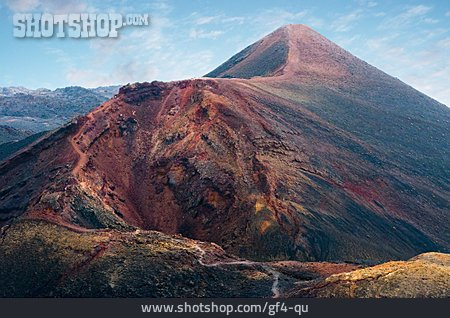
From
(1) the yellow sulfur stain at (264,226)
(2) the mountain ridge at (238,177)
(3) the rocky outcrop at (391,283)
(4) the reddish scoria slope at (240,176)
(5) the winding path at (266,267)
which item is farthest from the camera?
(4) the reddish scoria slope at (240,176)

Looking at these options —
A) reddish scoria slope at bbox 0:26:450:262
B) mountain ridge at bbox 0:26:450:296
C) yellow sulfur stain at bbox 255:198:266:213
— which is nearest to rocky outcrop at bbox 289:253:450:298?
mountain ridge at bbox 0:26:450:296

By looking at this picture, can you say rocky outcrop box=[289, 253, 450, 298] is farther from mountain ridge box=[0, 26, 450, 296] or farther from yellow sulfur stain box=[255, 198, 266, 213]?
yellow sulfur stain box=[255, 198, 266, 213]

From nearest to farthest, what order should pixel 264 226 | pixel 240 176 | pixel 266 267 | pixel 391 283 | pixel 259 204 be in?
1. pixel 391 283
2. pixel 266 267
3. pixel 264 226
4. pixel 259 204
5. pixel 240 176

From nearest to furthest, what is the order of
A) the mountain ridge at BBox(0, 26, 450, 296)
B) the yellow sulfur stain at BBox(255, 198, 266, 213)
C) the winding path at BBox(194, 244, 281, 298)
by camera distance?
the winding path at BBox(194, 244, 281, 298), the mountain ridge at BBox(0, 26, 450, 296), the yellow sulfur stain at BBox(255, 198, 266, 213)

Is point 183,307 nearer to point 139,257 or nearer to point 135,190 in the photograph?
point 139,257

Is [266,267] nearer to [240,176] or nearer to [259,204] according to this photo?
[259,204]

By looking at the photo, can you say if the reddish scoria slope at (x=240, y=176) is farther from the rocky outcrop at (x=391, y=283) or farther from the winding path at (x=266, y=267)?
the rocky outcrop at (x=391, y=283)

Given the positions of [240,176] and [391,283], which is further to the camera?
[240,176]

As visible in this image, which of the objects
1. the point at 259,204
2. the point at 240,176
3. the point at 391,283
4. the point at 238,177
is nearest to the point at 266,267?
the point at 259,204

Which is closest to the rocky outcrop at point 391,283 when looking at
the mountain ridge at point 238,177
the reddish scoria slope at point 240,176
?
the mountain ridge at point 238,177

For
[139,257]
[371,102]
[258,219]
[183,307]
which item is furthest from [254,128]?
[371,102]
